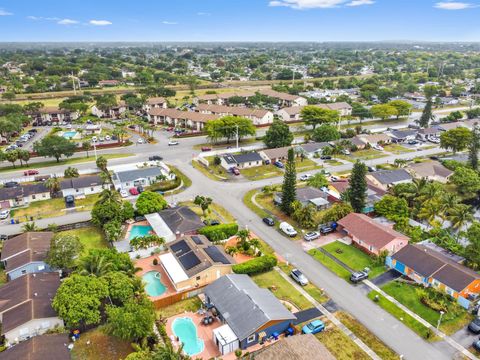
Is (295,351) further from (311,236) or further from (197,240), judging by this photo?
(311,236)

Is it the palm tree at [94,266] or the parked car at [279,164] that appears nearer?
the palm tree at [94,266]


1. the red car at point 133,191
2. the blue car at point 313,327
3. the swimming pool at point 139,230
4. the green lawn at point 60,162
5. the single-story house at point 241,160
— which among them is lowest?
the blue car at point 313,327

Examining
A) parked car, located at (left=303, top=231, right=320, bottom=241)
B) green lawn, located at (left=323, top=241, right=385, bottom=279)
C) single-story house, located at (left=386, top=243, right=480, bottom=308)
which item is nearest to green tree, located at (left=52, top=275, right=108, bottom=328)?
parked car, located at (left=303, top=231, right=320, bottom=241)

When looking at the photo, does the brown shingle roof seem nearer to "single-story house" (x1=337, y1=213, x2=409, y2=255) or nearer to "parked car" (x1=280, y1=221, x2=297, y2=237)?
"single-story house" (x1=337, y1=213, x2=409, y2=255)

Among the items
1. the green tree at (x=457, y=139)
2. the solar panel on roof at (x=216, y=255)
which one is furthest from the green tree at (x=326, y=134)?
the solar panel on roof at (x=216, y=255)

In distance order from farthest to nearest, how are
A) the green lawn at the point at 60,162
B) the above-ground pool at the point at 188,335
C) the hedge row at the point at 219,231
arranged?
the green lawn at the point at 60,162, the hedge row at the point at 219,231, the above-ground pool at the point at 188,335

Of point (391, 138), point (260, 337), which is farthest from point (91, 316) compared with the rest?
point (391, 138)

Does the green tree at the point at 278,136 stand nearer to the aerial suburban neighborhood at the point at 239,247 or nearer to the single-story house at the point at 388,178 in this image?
the aerial suburban neighborhood at the point at 239,247
